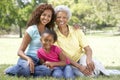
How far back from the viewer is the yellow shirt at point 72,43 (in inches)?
254

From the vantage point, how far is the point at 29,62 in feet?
19.6

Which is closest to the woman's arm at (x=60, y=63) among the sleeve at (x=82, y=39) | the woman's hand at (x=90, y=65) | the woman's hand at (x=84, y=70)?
the woman's hand at (x=84, y=70)

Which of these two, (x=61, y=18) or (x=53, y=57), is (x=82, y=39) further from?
(x=53, y=57)

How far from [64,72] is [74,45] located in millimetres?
631

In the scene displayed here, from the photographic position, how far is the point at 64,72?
6.09 meters

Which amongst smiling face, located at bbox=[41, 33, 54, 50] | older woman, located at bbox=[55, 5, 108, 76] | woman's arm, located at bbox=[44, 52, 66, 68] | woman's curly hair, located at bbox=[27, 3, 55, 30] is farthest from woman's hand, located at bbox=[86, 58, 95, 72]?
woman's curly hair, located at bbox=[27, 3, 55, 30]

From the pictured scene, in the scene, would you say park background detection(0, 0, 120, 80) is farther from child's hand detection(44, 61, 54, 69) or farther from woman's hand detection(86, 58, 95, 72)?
child's hand detection(44, 61, 54, 69)

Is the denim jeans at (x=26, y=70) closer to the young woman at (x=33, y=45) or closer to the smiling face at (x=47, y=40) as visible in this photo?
the young woman at (x=33, y=45)

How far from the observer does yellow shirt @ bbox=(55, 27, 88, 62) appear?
646cm

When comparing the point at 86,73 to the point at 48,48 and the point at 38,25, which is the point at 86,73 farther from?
the point at 38,25

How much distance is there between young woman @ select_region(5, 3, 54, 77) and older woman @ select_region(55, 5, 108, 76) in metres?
0.19

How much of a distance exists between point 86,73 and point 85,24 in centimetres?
6029

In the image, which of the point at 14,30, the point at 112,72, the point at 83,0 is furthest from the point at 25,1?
the point at 112,72

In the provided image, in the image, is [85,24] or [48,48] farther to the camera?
[85,24]
